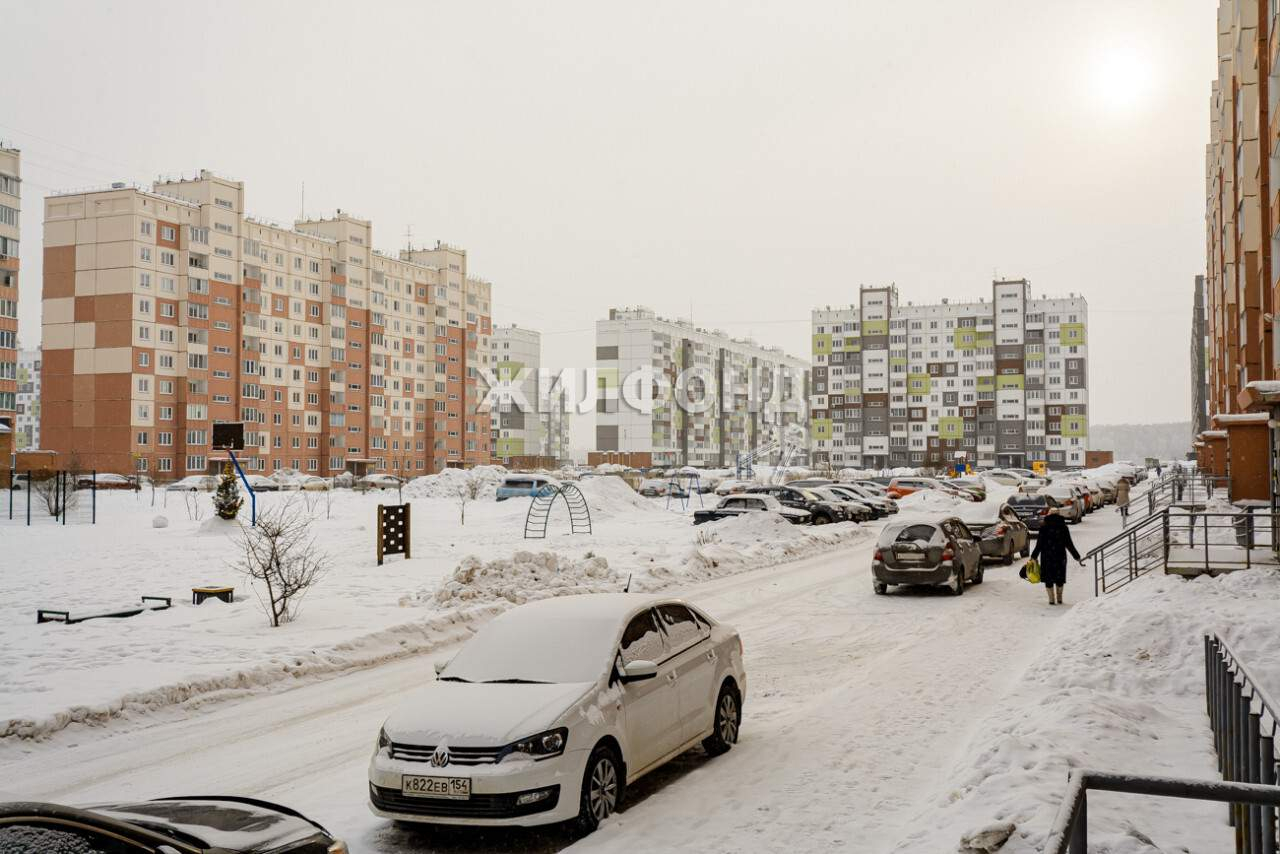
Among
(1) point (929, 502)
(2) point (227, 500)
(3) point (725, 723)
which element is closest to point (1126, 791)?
(3) point (725, 723)

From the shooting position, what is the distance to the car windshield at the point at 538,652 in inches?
303

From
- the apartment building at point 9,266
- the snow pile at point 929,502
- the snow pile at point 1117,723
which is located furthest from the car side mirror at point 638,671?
the apartment building at point 9,266

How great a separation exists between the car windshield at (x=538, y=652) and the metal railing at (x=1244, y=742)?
4.35 meters

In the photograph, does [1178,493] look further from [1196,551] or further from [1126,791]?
[1126,791]

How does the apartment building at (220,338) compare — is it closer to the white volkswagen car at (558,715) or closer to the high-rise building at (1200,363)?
the high-rise building at (1200,363)

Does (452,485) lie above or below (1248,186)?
below

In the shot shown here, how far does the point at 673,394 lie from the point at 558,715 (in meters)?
136

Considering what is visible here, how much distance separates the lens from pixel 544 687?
24.5ft

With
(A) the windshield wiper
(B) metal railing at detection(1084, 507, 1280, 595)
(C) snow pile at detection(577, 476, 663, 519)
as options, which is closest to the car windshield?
(A) the windshield wiper

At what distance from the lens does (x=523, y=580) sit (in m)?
19.6

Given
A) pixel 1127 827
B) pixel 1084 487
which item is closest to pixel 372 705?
pixel 1127 827

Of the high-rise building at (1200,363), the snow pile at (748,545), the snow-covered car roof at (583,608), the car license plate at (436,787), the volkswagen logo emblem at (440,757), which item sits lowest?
the snow pile at (748,545)

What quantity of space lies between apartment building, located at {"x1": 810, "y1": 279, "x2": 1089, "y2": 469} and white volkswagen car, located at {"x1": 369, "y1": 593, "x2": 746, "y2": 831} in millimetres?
127321

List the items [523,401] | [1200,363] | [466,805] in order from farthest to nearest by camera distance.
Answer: [523,401], [1200,363], [466,805]
